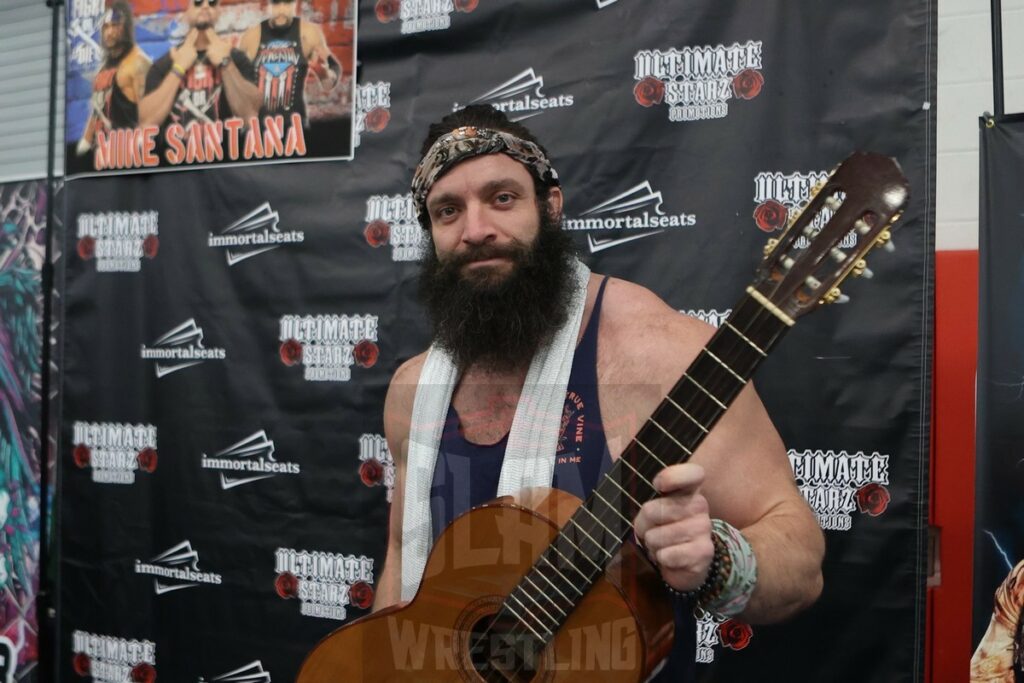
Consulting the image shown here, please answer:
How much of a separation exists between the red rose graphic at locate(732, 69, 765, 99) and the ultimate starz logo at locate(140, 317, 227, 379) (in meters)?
2.00

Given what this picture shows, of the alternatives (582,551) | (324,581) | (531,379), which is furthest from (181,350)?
(582,551)

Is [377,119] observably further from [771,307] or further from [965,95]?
[771,307]

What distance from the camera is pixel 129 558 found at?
3355 millimetres

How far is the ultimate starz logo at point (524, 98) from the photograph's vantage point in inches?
105

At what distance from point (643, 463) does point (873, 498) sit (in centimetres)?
117

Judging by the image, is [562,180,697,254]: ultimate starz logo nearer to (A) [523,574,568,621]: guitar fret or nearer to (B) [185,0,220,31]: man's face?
(A) [523,574,568,621]: guitar fret

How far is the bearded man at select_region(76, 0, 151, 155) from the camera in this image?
10.9 feet

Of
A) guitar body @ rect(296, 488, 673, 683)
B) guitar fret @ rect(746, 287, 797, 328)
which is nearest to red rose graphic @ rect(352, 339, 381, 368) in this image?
guitar body @ rect(296, 488, 673, 683)

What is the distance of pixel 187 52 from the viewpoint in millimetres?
3217

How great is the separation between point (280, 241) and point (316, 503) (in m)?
0.94

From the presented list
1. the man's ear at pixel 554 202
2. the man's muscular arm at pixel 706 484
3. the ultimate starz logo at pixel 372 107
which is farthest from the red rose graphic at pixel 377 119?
the man's muscular arm at pixel 706 484

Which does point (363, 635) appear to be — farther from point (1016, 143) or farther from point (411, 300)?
point (1016, 143)

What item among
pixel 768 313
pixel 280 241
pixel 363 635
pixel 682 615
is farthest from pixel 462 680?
pixel 280 241

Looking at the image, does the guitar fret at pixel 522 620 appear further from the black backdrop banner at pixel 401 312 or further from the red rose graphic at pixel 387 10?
the red rose graphic at pixel 387 10
